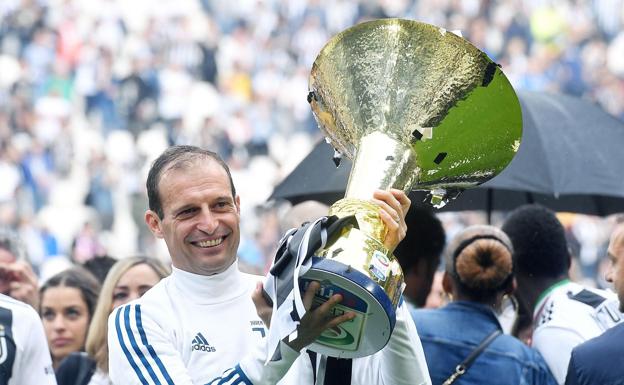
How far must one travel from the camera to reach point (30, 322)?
15.7ft

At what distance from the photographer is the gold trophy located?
3.59 metres

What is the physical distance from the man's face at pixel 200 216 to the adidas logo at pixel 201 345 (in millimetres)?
185

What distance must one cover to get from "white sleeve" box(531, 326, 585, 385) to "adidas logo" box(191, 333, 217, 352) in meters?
1.67

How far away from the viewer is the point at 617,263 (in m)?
4.31

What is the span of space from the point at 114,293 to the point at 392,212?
101 inches

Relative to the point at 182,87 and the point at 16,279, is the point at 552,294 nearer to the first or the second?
the point at 16,279

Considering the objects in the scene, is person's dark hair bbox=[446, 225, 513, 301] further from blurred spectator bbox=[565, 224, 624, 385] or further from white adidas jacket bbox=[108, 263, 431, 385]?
white adidas jacket bbox=[108, 263, 431, 385]

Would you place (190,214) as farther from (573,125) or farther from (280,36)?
(280,36)

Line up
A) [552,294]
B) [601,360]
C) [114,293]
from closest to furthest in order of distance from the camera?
[601,360], [552,294], [114,293]

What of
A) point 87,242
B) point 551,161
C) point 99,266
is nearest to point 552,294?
point 551,161

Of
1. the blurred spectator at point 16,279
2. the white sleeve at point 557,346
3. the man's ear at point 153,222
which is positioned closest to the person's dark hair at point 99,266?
the blurred spectator at point 16,279

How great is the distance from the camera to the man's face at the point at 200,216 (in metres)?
3.68

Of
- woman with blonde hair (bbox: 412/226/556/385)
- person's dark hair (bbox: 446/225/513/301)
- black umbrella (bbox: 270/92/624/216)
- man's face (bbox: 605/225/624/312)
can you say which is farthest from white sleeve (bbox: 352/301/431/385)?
black umbrella (bbox: 270/92/624/216)

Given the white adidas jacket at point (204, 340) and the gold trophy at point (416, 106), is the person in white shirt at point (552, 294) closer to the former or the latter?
the gold trophy at point (416, 106)
